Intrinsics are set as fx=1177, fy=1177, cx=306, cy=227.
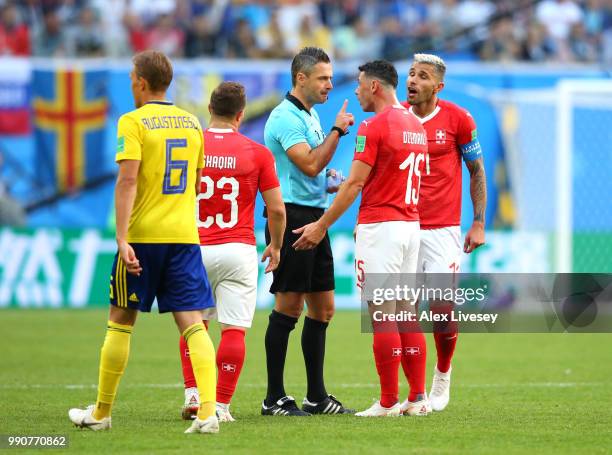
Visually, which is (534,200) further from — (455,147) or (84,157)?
(455,147)

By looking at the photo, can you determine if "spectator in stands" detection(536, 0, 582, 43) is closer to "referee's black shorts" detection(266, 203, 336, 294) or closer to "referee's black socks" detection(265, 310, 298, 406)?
"referee's black shorts" detection(266, 203, 336, 294)

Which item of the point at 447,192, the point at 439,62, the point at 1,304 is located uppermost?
the point at 439,62

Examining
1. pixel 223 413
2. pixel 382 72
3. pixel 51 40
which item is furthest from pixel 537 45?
pixel 223 413

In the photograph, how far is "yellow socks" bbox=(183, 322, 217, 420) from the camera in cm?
685

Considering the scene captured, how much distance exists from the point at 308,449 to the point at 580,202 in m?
14.3

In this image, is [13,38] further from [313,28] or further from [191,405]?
[191,405]

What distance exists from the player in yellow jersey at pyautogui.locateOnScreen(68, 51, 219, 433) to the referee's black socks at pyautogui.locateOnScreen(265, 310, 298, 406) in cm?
136

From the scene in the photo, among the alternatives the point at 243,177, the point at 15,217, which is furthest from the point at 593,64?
the point at 243,177

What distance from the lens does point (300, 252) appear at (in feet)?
27.0

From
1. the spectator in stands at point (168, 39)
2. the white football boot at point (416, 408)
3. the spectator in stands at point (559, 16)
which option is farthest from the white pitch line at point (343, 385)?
the spectator in stands at point (559, 16)

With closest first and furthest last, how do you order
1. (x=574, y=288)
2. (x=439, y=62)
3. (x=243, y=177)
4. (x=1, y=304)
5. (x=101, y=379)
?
1. (x=101, y=379)
2. (x=243, y=177)
3. (x=439, y=62)
4. (x=574, y=288)
5. (x=1, y=304)

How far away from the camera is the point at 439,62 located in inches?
335

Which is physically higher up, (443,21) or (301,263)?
(443,21)

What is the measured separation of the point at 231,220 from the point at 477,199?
2.10 metres
